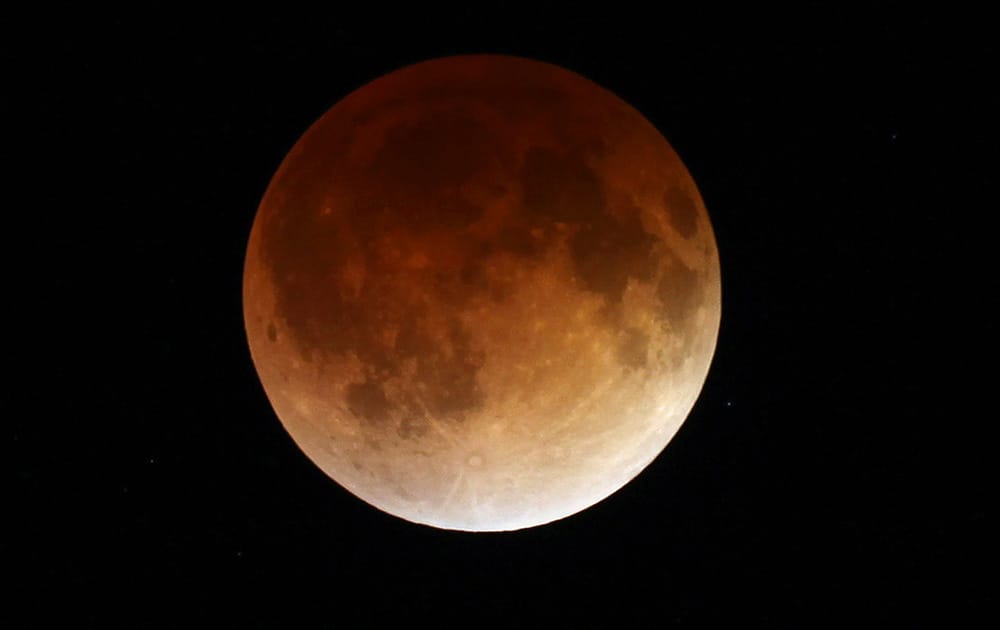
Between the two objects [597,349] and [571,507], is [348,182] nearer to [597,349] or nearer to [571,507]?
[597,349]

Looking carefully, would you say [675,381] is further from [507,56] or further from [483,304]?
[507,56]

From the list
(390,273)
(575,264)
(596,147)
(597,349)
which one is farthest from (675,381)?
(390,273)

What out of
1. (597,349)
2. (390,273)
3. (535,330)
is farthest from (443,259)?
(597,349)

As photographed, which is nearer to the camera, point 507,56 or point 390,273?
point 390,273

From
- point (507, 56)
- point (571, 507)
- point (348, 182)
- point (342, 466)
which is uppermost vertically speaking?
point (507, 56)

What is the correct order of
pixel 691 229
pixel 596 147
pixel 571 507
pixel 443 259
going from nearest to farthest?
pixel 443 259
pixel 596 147
pixel 691 229
pixel 571 507

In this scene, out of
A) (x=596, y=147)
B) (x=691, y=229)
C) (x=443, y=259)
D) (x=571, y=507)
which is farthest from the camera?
(x=571, y=507)

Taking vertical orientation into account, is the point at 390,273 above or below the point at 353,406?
above
